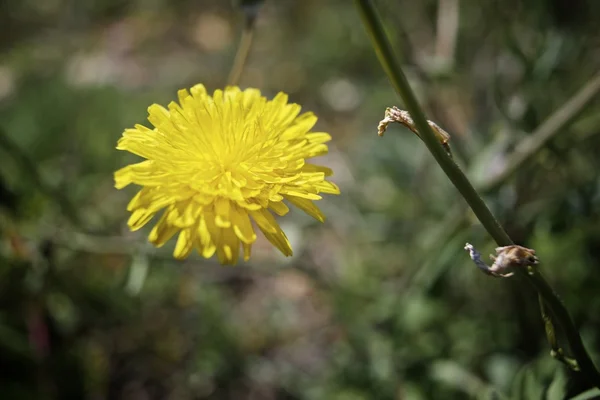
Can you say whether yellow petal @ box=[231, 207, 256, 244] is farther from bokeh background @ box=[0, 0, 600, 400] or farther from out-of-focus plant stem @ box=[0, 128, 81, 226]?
out-of-focus plant stem @ box=[0, 128, 81, 226]

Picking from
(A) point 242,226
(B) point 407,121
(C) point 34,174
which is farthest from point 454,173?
(C) point 34,174

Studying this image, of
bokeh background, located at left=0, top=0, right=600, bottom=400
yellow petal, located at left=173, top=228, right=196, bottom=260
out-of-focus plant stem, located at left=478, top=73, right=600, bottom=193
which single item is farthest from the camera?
bokeh background, located at left=0, top=0, right=600, bottom=400

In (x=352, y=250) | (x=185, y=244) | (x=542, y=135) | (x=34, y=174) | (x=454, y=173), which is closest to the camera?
(x=454, y=173)

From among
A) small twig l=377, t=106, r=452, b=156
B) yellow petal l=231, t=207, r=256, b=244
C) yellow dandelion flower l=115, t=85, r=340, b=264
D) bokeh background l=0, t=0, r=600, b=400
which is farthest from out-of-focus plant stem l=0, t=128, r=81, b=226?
small twig l=377, t=106, r=452, b=156

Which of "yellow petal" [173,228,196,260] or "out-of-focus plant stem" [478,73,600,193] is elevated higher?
"out-of-focus plant stem" [478,73,600,193]

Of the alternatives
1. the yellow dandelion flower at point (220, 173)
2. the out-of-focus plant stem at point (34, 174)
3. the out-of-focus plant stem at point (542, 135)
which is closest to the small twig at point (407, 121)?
the yellow dandelion flower at point (220, 173)

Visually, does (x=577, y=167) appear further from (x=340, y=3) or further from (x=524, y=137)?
(x=340, y=3)

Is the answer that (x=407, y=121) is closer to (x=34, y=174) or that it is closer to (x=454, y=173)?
(x=454, y=173)

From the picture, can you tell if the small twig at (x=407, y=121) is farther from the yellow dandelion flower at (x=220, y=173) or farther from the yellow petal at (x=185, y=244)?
the yellow petal at (x=185, y=244)
